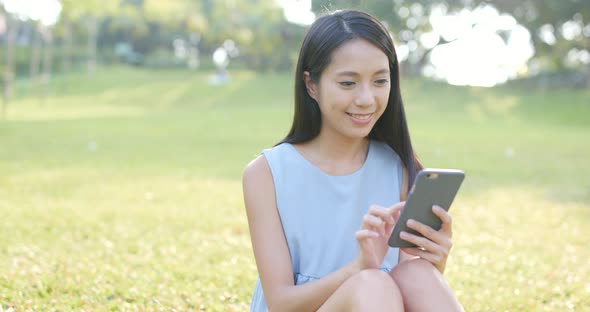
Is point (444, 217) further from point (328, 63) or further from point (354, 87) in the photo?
point (328, 63)

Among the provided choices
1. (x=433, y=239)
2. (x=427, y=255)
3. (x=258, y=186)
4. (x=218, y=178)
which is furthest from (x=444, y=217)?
(x=218, y=178)

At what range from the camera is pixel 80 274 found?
4.47 m

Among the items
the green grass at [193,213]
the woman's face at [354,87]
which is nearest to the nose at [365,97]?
the woman's face at [354,87]

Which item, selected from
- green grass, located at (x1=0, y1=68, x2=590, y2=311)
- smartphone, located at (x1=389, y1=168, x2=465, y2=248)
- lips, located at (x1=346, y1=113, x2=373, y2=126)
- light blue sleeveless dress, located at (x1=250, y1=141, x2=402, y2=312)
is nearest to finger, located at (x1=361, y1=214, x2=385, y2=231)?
smartphone, located at (x1=389, y1=168, x2=465, y2=248)

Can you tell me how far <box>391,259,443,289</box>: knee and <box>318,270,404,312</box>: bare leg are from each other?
13 cm

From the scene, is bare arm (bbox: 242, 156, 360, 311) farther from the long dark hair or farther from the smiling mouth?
the smiling mouth

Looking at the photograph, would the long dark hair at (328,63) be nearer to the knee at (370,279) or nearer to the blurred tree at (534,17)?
the knee at (370,279)

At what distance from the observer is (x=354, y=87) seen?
2.67m

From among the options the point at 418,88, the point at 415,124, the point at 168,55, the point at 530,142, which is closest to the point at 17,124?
the point at 415,124

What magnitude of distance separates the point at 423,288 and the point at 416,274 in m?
0.07

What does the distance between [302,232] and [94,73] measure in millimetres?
38029

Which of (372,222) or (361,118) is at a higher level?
(361,118)

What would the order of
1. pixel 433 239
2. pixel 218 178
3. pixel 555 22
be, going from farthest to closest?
1. pixel 555 22
2. pixel 218 178
3. pixel 433 239

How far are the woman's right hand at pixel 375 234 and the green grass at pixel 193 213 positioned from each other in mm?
1752
